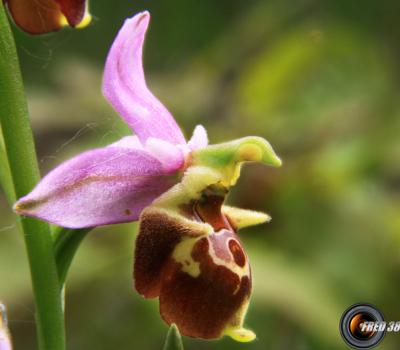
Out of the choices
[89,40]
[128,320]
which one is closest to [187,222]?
[128,320]

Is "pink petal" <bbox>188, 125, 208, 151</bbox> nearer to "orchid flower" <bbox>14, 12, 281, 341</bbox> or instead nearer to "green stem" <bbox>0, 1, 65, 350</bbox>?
"orchid flower" <bbox>14, 12, 281, 341</bbox>

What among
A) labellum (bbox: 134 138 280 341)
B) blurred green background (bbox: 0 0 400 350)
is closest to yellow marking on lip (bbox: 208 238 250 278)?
labellum (bbox: 134 138 280 341)

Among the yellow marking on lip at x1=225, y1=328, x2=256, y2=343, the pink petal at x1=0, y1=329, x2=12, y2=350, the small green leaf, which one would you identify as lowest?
the yellow marking on lip at x1=225, y1=328, x2=256, y2=343

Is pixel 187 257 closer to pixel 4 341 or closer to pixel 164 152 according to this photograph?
pixel 164 152

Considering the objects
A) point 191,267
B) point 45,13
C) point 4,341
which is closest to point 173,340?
point 191,267

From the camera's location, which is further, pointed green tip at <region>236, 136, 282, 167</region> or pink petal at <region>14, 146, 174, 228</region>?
pointed green tip at <region>236, 136, 282, 167</region>

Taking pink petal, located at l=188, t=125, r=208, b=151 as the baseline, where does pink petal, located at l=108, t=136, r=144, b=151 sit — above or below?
above

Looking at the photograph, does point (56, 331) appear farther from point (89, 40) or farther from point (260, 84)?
point (89, 40)
